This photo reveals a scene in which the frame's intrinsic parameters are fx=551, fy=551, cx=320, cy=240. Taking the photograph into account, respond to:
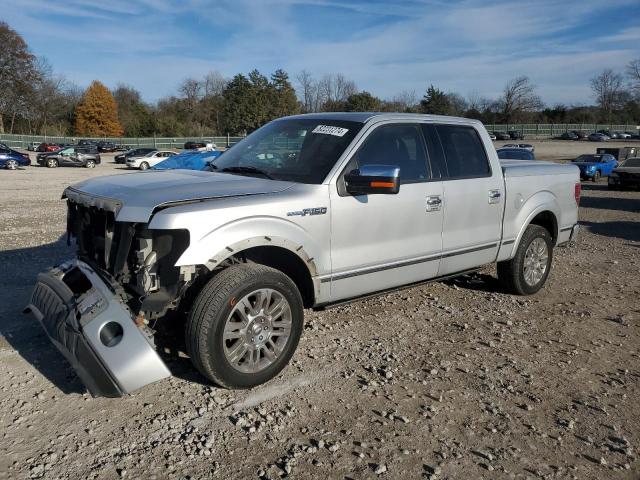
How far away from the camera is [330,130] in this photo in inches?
181

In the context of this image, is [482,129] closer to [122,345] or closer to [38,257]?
[122,345]

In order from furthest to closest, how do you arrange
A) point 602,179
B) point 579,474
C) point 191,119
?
point 191,119 < point 602,179 < point 579,474

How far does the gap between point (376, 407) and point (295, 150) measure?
217cm

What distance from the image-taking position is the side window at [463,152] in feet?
17.0

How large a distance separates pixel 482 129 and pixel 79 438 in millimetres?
4628

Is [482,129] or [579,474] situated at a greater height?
[482,129]

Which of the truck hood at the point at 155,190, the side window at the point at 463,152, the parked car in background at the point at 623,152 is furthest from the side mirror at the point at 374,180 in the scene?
the parked car in background at the point at 623,152

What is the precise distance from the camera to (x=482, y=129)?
5.75m

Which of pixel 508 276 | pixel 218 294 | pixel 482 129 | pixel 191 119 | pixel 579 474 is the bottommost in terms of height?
pixel 579 474

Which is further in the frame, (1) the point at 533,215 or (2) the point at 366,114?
(1) the point at 533,215

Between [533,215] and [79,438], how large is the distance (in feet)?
16.0

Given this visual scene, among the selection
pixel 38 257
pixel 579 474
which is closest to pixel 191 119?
pixel 38 257

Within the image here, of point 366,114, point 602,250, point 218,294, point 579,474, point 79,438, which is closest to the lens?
point 579,474

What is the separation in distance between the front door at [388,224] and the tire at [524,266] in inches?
54.5
